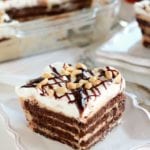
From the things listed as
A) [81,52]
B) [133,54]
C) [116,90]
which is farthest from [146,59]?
[116,90]

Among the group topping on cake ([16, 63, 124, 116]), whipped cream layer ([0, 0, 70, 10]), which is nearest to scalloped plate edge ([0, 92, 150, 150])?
topping on cake ([16, 63, 124, 116])

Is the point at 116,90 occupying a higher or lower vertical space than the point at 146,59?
higher

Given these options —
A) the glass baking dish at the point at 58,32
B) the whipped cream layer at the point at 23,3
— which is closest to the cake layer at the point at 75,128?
the glass baking dish at the point at 58,32

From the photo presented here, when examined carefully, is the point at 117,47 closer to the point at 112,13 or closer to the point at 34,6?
the point at 112,13

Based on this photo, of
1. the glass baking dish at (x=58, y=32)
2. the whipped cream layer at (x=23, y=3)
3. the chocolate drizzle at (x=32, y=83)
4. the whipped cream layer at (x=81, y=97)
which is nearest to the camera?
the whipped cream layer at (x=81, y=97)

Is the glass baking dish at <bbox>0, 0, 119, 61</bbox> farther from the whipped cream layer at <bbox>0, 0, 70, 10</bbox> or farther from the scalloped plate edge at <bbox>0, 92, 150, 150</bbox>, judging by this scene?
the scalloped plate edge at <bbox>0, 92, 150, 150</bbox>

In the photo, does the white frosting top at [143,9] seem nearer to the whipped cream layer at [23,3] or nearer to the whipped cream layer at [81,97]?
the whipped cream layer at [23,3]
